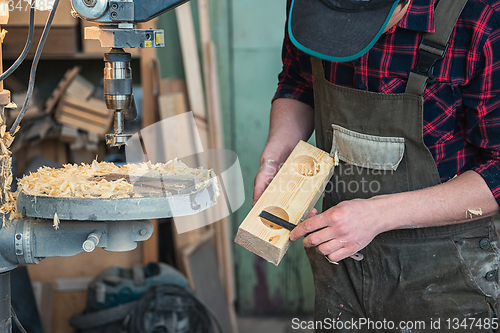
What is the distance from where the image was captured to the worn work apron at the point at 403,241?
1.18 meters

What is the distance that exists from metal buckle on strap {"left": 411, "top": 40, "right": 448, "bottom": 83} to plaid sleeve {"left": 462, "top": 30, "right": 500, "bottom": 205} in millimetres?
96

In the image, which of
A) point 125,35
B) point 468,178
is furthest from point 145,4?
point 468,178

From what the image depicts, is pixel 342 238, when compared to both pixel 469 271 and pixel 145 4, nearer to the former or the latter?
pixel 469 271

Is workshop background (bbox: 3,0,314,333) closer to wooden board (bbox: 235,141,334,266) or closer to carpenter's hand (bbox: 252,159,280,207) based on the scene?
carpenter's hand (bbox: 252,159,280,207)

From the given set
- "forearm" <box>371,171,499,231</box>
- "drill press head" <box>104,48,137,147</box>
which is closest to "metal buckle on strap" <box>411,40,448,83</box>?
"forearm" <box>371,171,499,231</box>

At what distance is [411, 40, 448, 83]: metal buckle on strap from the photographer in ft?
3.55

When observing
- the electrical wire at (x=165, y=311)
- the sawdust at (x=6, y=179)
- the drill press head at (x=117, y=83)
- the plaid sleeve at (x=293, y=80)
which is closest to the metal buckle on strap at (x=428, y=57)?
the plaid sleeve at (x=293, y=80)

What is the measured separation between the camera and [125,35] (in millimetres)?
915

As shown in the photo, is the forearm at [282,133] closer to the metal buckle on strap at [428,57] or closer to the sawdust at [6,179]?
the metal buckle on strap at [428,57]

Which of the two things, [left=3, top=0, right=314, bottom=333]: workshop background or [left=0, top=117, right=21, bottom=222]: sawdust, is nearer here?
[left=0, top=117, right=21, bottom=222]: sawdust

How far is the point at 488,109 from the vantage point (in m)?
1.08

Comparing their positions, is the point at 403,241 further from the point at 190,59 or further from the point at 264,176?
the point at 190,59

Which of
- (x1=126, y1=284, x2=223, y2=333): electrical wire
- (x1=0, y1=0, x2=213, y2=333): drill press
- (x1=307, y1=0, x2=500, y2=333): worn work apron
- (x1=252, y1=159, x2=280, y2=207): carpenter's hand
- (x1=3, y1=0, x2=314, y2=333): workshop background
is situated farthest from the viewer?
(x1=3, y1=0, x2=314, y2=333): workshop background

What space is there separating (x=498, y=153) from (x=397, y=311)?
20.0 inches
